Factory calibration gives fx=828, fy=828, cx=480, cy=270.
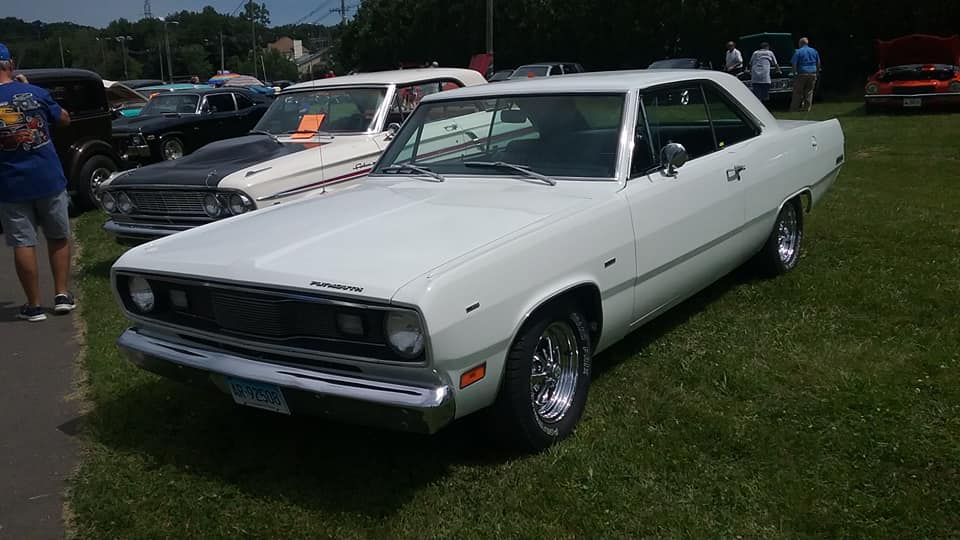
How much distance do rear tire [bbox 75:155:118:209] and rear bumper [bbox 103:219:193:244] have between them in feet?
12.1

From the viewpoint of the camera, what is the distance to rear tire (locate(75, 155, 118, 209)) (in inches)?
413

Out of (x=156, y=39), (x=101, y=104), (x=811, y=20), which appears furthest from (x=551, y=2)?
(x=156, y=39)

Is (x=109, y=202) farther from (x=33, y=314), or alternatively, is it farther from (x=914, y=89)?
(x=914, y=89)

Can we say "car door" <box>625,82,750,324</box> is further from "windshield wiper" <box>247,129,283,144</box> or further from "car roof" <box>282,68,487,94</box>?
"windshield wiper" <box>247,129,283,144</box>

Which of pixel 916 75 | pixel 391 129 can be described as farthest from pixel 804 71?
pixel 391 129

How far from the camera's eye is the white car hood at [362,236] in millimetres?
3123

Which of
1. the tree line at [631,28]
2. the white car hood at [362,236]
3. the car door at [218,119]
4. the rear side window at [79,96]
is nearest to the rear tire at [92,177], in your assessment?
the rear side window at [79,96]

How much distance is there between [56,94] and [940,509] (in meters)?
10.5

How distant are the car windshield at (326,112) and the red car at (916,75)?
40.7ft

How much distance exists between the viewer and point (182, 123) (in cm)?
1374

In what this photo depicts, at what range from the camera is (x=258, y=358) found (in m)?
3.36

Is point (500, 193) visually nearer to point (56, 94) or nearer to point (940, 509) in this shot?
point (940, 509)

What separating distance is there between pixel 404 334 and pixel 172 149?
1191 centimetres

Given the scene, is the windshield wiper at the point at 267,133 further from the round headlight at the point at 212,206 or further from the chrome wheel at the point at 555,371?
the chrome wheel at the point at 555,371
